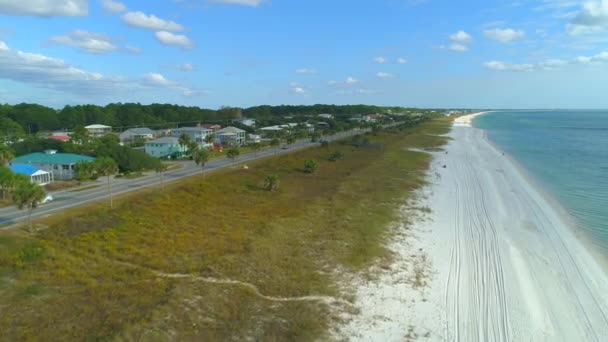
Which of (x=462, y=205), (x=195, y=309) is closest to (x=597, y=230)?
(x=462, y=205)

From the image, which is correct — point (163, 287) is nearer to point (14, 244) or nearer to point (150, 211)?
point (14, 244)

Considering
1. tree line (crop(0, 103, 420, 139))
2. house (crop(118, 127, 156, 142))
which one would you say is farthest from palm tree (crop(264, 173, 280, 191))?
tree line (crop(0, 103, 420, 139))

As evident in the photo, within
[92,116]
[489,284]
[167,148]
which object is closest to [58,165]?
[167,148]

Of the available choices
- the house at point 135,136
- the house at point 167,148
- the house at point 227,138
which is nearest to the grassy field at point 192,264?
the house at point 167,148

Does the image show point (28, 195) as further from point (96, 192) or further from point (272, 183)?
point (272, 183)

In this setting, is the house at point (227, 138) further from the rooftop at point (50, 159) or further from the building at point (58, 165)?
the building at point (58, 165)
